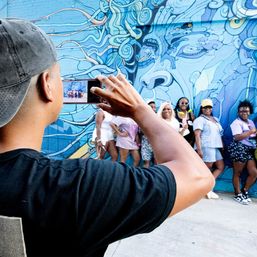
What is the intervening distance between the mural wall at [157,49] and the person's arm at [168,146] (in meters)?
4.36

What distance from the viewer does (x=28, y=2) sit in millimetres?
6520

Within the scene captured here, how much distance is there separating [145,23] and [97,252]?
17.1ft

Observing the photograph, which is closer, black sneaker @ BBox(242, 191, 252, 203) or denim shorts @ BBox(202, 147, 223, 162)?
black sneaker @ BBox(242, 191, 252, 203)

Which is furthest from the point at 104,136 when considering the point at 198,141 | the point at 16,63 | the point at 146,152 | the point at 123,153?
the point at 16,63

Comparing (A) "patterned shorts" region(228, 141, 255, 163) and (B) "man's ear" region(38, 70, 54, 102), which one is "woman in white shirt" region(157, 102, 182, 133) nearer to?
(A) "patterned shorts" region(228, 141, 255, 163)

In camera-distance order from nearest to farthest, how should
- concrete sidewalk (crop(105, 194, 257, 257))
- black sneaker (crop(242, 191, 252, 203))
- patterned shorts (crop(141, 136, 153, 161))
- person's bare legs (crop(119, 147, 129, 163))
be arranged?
1. concrete sidewalk (crop(105, 194, 257, 257))
2. black sneaker (crop(242, 191, 252, 203))
3. patterned shorts (crop(141, 136, 153, 161))
4. person's bare legs (crop(119, 147, 129, 163))

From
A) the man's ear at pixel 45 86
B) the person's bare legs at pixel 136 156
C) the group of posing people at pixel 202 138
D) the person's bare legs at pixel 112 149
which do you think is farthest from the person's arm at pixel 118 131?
the man's ear at pixel 45 86

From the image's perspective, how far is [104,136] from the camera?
5176 millimetres

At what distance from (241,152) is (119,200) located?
4.24 meters

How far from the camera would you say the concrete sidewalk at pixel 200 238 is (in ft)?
9.45

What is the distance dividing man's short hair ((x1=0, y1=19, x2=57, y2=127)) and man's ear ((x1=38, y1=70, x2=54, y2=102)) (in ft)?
0.06

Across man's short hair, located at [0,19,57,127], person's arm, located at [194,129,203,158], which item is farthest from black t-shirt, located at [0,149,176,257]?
person's arm, located at [194,129,203,158]

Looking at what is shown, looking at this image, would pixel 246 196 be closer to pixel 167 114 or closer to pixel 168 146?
pixel 167 114

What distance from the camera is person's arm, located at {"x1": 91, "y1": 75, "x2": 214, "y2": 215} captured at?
2.41ft
